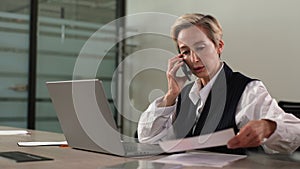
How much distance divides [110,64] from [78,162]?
169 inches

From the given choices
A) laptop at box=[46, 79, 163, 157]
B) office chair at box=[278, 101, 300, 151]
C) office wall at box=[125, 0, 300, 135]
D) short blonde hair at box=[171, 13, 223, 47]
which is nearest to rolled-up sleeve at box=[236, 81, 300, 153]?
short blonde hair at box=[171, 13, 223, 47]

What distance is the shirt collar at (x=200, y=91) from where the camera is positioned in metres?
1.88

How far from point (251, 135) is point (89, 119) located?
1.61 ft

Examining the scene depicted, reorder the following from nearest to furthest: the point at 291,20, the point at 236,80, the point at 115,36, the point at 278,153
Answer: the point at 278,153
the point at 236,80
the point at 291,20
the point at 115,36

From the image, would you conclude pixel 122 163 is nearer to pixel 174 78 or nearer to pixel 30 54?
pixel 174 78

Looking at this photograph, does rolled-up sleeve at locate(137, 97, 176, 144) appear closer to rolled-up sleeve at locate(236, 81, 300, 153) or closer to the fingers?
rolled-up sleeve at locate(236, 81, 300, 153)

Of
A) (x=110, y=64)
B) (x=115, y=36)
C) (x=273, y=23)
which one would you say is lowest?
(x=110, y=64)

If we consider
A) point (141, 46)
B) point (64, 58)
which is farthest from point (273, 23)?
point (64, 58)

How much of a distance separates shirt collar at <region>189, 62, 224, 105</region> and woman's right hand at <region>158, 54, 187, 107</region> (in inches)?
3.7

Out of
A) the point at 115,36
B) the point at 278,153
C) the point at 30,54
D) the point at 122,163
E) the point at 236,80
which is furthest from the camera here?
the point at 115,36

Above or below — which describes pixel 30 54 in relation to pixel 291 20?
below

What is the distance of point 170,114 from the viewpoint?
6.25 feet

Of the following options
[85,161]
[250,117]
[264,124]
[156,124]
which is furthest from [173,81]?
[85,161]

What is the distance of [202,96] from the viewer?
189 cm
